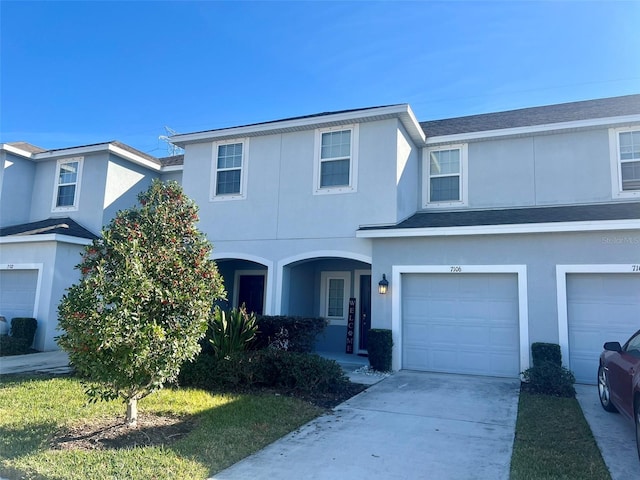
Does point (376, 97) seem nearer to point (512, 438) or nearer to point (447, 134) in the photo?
point (447, 134)

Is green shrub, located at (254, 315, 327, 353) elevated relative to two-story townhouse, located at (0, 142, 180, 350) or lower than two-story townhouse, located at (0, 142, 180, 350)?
lower

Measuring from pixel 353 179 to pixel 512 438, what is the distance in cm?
749

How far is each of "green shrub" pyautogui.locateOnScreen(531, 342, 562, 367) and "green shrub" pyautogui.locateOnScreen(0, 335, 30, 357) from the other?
13401 mm

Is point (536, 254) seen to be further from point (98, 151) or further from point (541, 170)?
point (98, 151)

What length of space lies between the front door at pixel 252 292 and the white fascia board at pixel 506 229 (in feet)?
16.4

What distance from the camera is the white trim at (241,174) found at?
13203mm

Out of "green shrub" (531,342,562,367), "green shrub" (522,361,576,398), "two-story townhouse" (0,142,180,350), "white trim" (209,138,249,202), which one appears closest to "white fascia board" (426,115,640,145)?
"white trim" (209,138,249,202)

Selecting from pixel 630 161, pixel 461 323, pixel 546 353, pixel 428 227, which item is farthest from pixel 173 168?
pixel 630 161

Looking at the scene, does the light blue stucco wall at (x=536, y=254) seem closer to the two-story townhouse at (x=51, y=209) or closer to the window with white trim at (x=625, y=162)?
the window with white trim at (x=625, y=162)

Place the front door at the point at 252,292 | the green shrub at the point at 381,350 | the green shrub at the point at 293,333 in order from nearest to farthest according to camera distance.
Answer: the green shrub at the point at 293,333 < the green shrub at the point at 381,350 < the front door at the point at 252,292

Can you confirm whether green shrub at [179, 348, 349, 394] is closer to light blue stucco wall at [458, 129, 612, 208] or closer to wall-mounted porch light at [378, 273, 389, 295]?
wall-mounted porch light at [378, 273, 389, 295]

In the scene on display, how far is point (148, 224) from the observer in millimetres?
6211

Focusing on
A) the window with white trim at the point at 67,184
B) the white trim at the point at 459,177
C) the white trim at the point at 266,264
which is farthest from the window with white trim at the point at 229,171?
the window with white trim at the point at 67,184

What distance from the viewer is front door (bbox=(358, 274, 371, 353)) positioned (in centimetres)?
1377
